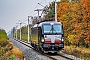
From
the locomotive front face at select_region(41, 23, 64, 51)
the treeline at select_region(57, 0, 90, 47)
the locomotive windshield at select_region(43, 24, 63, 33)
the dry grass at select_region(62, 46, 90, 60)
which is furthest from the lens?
the treeline at select_region(57, 0, 90, 47)

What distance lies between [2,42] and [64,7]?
26.3 meters

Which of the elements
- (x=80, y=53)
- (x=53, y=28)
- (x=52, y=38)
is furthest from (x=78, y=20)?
(x=80, y=53)

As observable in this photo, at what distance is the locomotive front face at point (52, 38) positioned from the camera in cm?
2928

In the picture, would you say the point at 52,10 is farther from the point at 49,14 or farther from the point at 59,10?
the point at 59,10

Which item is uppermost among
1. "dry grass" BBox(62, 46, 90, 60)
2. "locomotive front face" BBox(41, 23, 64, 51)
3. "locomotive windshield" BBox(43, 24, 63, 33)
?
"locomotive windshield" BBox(43, 24, 63, 33)

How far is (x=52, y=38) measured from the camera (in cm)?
2955

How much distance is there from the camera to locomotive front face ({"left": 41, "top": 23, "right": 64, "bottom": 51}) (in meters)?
29.3

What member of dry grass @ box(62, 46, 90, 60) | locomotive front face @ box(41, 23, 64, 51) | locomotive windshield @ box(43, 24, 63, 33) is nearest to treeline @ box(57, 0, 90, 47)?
dry grass @ box(62, 46, 90, 60)

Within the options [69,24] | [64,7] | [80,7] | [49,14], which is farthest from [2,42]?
[49,14]

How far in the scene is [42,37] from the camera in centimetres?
2956

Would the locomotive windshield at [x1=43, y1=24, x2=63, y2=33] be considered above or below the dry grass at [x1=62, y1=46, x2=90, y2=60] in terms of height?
above

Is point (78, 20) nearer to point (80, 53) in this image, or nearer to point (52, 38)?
point (52, 38)

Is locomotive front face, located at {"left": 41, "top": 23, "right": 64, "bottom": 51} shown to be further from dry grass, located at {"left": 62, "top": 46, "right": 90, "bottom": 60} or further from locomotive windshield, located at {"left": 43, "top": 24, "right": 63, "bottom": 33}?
dry grass, located at {"left": 62, "top": 46, "right": 90, "bottom": 60}

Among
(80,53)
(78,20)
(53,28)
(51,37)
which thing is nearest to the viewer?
(80,53)
